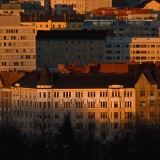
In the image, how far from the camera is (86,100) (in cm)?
8119

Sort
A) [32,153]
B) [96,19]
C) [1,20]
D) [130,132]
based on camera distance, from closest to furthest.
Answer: [32,153] → [130,132] → [1,20] → [96,19]

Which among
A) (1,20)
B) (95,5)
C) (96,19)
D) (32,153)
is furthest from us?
(95,5)

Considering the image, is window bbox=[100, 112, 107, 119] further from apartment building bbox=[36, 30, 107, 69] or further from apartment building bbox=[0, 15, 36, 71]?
apartment building bbox=[36, 30, 107, 69]

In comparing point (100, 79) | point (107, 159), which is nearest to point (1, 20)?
point (100, 79)

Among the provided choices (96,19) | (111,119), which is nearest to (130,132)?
(111,119)

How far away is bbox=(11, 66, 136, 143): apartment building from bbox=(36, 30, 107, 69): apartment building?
119 feet

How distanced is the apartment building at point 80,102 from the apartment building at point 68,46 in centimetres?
3628

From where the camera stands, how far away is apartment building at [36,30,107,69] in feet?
389

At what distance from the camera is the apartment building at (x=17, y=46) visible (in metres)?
105

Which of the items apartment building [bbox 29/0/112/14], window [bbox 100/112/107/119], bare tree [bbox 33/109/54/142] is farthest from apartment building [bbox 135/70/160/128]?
apartment building [bbox 29/0/112/14]

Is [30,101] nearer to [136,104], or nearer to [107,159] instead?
[136,104]

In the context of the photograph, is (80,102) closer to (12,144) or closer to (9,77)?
(9,77)

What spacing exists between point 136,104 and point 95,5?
70.8 m

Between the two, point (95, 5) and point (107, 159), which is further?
point (95, 5)
